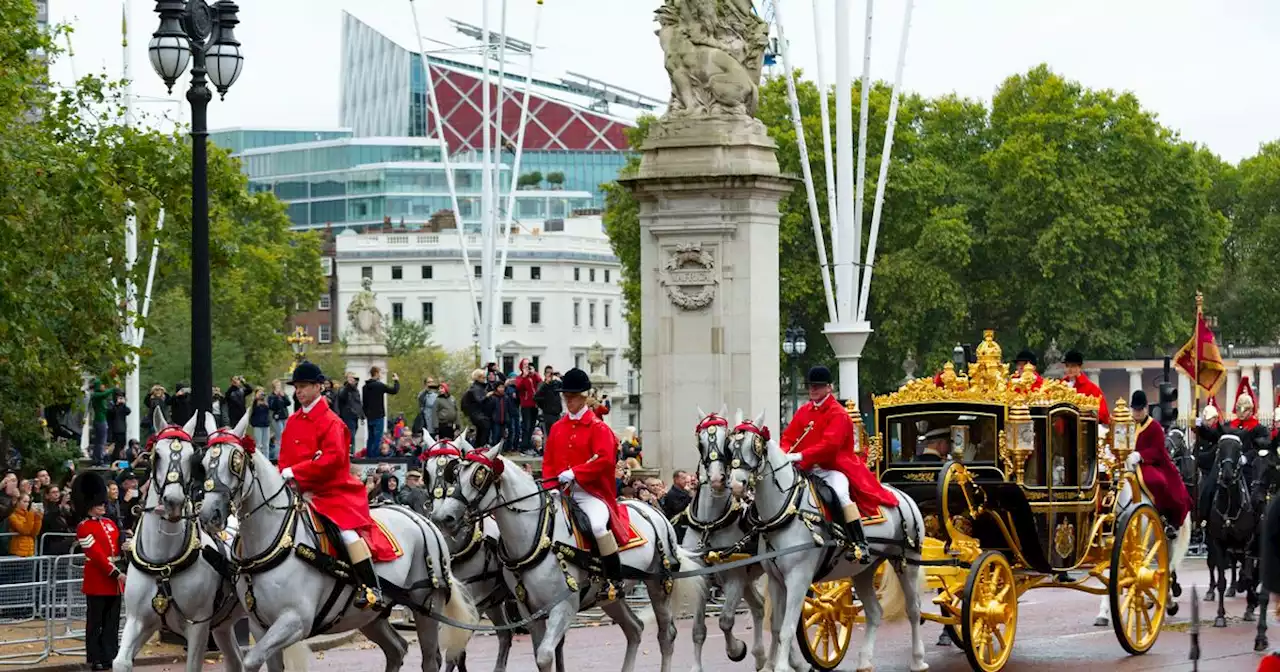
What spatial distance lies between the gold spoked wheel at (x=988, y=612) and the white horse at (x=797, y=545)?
59 cm

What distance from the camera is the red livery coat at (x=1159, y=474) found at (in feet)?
78.8

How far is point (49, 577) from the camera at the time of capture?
22.9m

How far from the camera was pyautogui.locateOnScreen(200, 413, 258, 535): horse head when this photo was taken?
15430mm

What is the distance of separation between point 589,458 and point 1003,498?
4.01m

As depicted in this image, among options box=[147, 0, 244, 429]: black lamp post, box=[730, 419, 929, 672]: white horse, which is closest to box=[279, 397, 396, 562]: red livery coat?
box=[730, 419, 929, 672]: white horse

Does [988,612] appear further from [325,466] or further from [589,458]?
[325,466]

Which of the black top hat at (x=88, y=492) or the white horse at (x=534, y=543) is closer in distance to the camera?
the white horse at (x=534, y=543)

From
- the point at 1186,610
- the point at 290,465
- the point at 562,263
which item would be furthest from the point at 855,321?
the point at 562,263

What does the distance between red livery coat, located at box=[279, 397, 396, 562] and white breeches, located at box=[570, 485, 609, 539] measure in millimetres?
1918

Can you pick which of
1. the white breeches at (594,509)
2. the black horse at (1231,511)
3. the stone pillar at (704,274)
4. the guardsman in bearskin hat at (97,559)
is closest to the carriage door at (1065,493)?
the black horse at (1231,511)

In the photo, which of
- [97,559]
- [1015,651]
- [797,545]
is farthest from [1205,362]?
[97,559]

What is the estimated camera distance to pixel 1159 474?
2406 centimetres

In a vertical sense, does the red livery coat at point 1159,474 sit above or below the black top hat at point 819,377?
below

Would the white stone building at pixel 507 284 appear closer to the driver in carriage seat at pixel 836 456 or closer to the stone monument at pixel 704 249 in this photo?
the stone monument at pixel 704 249
